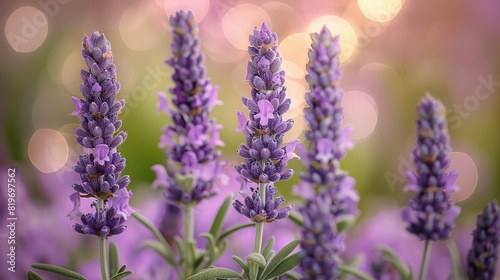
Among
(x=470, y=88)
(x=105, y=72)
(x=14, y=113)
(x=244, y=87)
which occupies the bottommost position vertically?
(x=105, y=72)

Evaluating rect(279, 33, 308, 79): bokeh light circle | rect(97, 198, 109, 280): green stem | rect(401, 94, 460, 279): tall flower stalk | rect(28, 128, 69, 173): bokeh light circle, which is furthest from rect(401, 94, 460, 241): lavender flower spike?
rect(279, 33, 308, 79): bokeh light circle

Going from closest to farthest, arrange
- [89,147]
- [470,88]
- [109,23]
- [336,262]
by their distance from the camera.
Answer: [336,262]
[89,147]
[109,23]
[470,88]

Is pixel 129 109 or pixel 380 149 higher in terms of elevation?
pixel 380 149

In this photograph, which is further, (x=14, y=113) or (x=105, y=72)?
(x=14, y=113)

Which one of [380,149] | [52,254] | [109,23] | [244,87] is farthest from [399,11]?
[52,254]

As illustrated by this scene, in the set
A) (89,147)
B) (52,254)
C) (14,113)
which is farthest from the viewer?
(14,113)

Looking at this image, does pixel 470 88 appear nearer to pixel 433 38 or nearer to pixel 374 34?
pixel 433 38

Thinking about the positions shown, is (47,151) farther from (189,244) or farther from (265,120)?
(265,120)
